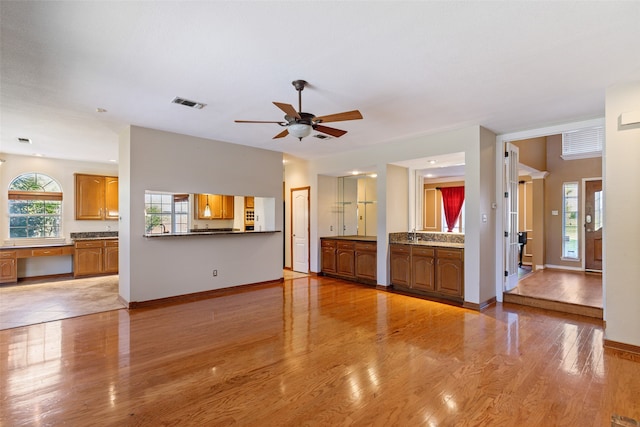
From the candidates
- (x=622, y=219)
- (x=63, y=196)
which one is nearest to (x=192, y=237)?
(x=63, y=196)

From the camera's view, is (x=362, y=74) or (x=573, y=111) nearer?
(x=362, y=74)

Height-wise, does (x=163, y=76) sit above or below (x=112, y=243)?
above

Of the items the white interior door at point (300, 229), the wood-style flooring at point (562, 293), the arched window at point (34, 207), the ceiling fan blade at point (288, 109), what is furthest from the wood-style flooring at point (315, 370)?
the arched window at point (34, 207)

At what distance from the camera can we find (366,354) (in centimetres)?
311

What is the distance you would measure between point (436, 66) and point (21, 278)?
848 centimetres

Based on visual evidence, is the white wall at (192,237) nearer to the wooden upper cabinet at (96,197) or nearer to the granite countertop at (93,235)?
the granite countertop at (93,235)

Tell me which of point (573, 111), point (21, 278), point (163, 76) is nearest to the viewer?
point (163, 76)

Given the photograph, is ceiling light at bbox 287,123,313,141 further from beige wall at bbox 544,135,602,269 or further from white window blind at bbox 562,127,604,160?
beige wall at bbox 544,135,602,269

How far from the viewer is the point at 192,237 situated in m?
5.33

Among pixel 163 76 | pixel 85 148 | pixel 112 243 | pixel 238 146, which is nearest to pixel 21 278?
pixel 112 243

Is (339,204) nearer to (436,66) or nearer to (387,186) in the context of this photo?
(387,186)

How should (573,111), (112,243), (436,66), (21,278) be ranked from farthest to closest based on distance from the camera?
(112,243) → (21,278) → (573,111) → (436,66)

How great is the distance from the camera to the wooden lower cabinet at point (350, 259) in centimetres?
616

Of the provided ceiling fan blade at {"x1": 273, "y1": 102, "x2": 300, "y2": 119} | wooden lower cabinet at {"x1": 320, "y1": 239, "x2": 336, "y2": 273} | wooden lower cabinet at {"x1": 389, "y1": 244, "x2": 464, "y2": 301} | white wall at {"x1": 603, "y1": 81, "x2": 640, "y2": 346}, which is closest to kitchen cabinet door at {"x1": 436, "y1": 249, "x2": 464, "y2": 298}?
wooden lower cabinet at {"x1": 389, "y1": 244, "x2": 464, "y2": 301}
